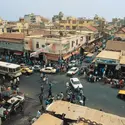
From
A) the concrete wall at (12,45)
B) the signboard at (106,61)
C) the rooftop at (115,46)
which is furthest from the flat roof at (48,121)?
the concrete wall at (12,45)

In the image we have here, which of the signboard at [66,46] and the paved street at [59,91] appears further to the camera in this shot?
the signboard at [66,46]

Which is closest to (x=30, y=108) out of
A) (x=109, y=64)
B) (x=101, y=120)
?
(x=101, y=120)

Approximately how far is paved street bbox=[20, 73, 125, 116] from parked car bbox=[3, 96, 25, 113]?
2.57 meters

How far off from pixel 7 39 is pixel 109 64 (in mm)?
24790

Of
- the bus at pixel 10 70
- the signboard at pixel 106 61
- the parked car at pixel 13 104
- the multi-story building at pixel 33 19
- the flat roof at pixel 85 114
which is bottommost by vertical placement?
the parked car at pixel 13 104

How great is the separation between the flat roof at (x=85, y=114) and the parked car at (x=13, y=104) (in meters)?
6.03

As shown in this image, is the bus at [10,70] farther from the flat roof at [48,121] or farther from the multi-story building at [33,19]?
A: the multi-story building at [33,19]

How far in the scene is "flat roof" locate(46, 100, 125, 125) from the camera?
12739mm

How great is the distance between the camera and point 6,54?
4312 centimetres

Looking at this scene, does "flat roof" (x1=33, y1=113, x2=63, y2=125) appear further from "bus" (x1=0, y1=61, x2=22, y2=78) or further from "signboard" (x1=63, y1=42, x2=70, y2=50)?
"signboard" (x1=63, y1=42, x2=70, y2=50)

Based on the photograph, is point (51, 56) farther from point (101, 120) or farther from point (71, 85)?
point (101, 120)

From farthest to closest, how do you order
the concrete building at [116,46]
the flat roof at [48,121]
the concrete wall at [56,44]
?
the concrete building at [116,46]
the concrete wall at [56,44]
the flat roof at [48,121]

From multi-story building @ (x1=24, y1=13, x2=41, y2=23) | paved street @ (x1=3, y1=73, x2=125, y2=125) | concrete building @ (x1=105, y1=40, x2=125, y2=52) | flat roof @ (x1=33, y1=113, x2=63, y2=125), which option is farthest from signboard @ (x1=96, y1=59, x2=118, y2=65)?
multi-story building @ (x1=24, y1=13, x2=41, y2=23)

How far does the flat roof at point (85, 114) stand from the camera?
12.7 meters
